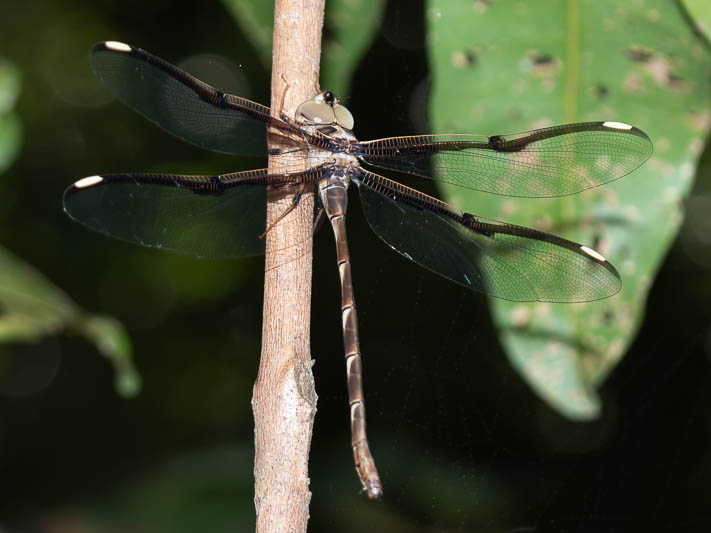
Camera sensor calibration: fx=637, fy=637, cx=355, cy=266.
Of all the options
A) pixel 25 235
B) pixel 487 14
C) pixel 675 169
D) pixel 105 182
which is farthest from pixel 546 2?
pixel 25 235

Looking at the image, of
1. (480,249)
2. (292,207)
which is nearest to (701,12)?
(480,249)

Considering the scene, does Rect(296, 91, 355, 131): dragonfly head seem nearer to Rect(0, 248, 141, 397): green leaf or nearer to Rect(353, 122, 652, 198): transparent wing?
Rect(353, 122, 652, 198): transparent wing

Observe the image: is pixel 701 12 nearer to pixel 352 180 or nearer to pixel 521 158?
pixel 521 158

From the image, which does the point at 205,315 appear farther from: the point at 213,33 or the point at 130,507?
the point at 213,33

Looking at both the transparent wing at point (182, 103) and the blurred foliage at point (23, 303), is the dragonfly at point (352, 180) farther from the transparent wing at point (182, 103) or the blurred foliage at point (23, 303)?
the blurred foliage at point (23, 303)

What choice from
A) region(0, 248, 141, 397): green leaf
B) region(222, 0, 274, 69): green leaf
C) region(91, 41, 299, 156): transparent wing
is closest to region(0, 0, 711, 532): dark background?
region(222, 0, 274, 69): green leaf

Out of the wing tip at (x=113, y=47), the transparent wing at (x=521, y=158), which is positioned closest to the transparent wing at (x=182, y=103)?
the wing tip at (x=113, y=47)
